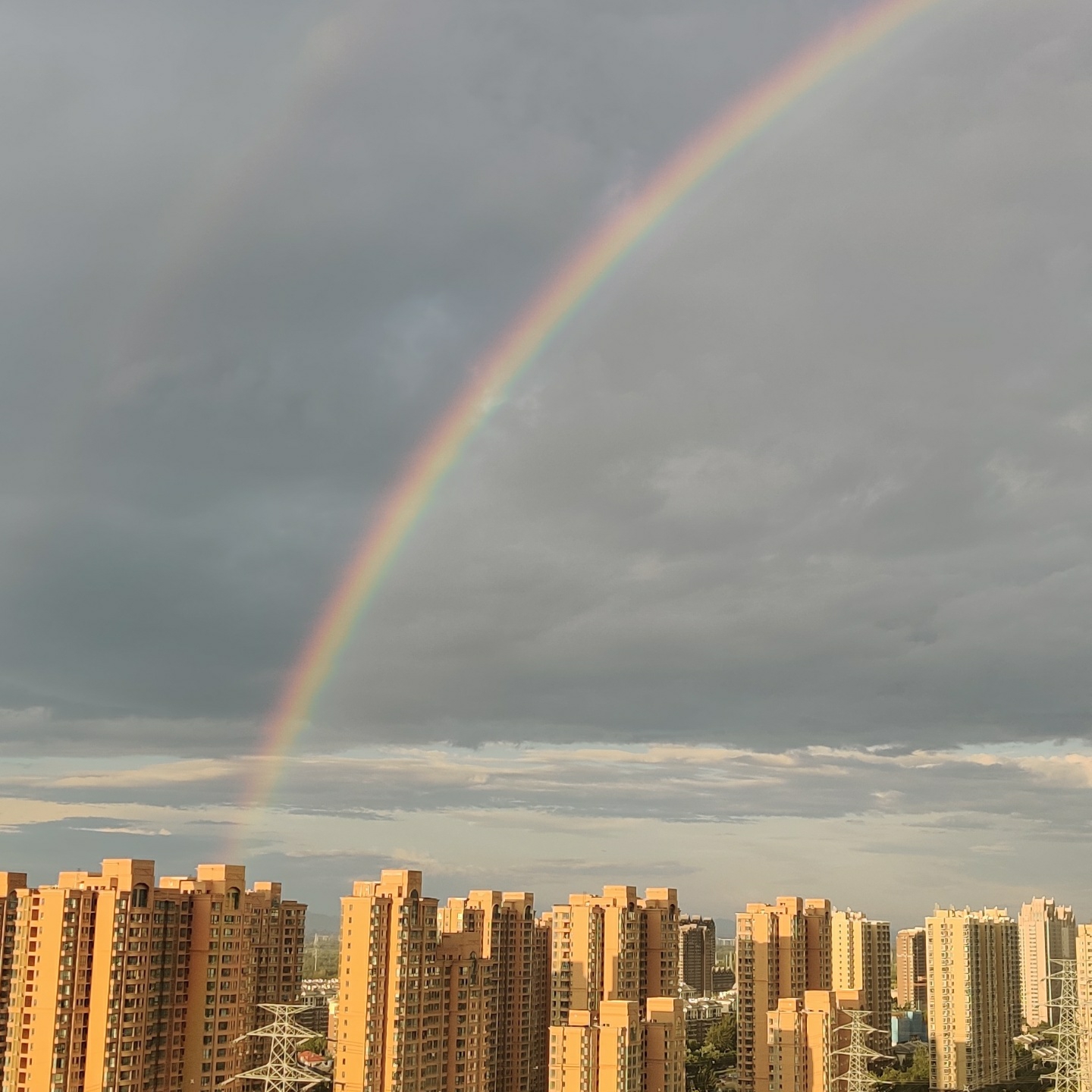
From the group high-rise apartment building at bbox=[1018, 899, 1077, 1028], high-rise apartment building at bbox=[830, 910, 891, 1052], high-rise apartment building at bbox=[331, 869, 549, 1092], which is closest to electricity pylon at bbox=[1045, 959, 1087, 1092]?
high-rise apartment building at bbox=[830, 910, 891, 1052]

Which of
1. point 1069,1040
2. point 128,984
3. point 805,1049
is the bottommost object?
point 1069,1040

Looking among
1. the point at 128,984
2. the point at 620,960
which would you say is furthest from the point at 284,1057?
the point at 620,960

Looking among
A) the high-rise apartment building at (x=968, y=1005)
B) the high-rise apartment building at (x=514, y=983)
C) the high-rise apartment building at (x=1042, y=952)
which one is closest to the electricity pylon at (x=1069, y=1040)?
the high-rise apartment building at (x=968, y=1005)

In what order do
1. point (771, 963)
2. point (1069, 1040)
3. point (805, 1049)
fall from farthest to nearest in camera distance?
point (1069, 1040) < point (771, 963) < point (805, 1049)

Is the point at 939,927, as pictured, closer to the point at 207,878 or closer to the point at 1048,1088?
the point at 1048,1088

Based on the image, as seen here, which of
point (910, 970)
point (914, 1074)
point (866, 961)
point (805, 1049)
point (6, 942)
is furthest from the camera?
point (910, 970)

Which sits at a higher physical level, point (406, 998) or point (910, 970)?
point (406, 998)

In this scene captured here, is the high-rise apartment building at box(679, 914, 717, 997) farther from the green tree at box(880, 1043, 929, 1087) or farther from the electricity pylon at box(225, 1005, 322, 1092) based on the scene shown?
the electricity pylon at box(225, 1005, 322, 1092)

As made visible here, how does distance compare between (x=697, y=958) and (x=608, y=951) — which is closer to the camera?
(x=608, y=951)

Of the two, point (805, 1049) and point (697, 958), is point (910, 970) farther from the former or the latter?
point (805, 1049)
